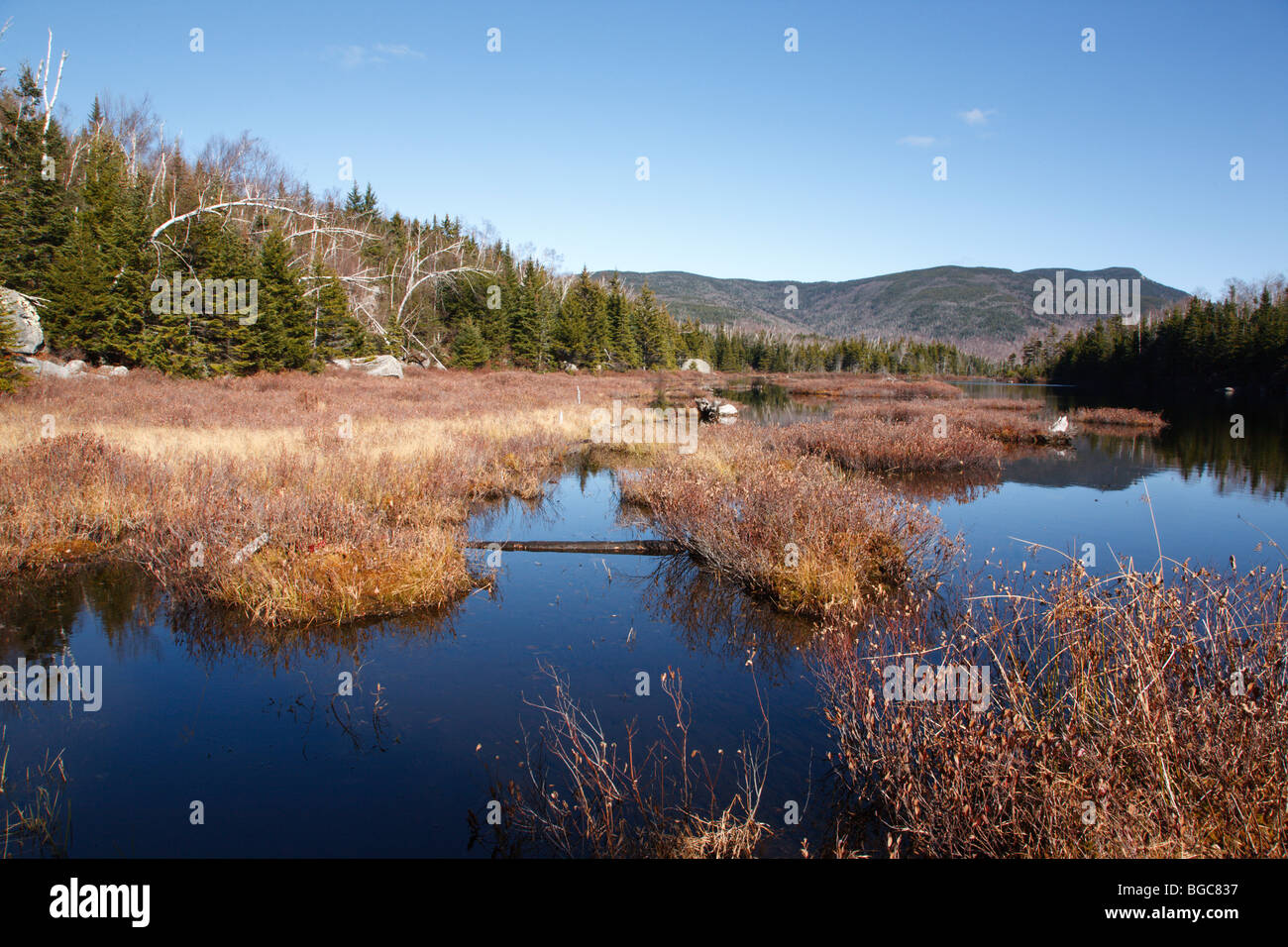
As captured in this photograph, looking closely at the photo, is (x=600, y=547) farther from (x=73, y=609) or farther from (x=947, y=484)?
(x=947, y=484)

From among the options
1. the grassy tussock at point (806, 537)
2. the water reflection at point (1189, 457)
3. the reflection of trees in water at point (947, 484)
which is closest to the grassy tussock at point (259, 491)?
the grassy tussock at point (806, 537)

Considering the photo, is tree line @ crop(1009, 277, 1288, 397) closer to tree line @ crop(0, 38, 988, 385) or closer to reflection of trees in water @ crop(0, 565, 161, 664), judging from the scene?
tree line @ crop(0, 38, 988, 385)

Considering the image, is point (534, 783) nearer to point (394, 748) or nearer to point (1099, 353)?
point (394, 748)

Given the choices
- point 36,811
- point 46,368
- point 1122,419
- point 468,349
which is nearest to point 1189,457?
point 1122,419

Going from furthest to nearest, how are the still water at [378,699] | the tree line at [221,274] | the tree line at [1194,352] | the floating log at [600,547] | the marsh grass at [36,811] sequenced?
1. the tree line at [1194,352]
2. the tree line at [221,274]
3. the floating log at [600,547]
4. the still water at [378,699]
5. the marsh grass at [36,811]

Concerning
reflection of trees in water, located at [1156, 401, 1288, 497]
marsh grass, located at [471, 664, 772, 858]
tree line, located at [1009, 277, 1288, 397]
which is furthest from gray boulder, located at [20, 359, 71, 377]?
tree line, located at [1009, 277, 1288, 397]

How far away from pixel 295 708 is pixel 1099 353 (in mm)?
88065

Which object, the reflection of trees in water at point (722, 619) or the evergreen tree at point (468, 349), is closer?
the reflection of trees in water at point (722, 619)

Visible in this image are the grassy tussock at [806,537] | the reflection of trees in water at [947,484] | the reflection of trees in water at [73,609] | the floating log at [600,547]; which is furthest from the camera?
the reflection of trees in water at [947,484]

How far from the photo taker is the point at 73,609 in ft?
24.9

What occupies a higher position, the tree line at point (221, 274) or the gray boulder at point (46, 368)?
the tree line at point (221, 274)

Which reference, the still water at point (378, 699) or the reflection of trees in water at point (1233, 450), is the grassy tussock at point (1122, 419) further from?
the still water at point (378, 699)

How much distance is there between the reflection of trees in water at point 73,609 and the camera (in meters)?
6.78

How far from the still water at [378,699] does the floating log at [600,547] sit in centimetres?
23
